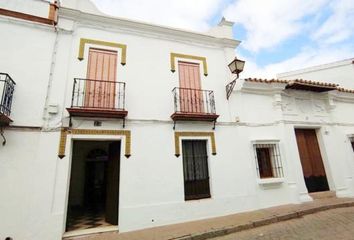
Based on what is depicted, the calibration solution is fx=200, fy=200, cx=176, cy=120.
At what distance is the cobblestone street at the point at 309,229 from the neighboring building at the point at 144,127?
134 centimetres

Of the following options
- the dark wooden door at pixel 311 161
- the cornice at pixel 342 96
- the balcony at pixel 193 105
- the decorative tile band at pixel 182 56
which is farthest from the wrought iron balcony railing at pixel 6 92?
the cornice at pixel 342 96

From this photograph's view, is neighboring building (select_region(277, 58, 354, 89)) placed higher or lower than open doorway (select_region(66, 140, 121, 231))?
higher

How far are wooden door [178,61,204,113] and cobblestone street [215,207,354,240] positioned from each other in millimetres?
3970

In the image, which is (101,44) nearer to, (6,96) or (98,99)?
(98,99)

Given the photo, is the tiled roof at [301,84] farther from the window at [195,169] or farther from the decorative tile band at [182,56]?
the window at [195,169]

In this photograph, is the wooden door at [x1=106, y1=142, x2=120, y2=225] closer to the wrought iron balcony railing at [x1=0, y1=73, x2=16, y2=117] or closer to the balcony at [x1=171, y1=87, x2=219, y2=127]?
the balcony at [x1=171, y1=87, x2=219, y2=127]

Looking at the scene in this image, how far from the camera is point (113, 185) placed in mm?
6148

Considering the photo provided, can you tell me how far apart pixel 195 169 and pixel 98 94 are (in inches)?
156

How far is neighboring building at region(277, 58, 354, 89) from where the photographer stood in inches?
479

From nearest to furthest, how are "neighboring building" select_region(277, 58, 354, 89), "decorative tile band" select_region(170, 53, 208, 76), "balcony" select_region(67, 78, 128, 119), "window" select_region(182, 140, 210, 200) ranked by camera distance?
"balcony" select_region(67, 78, 128, 119)
"window" select_region(182, 140, 210, 200)
"decorative tile band" select_region(170, 53, 208, 76)
"neighboring building" select_region(277, 58, 354, 89)

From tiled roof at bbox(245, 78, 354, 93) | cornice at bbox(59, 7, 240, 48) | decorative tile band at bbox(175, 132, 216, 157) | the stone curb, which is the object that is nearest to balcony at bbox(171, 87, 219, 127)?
decorative tile band at bbox(175, 132, 216, 157)

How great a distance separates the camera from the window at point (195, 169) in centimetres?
649

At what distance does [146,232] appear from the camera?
17.1 ft

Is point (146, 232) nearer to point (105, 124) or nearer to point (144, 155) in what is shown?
point (144, 155)
